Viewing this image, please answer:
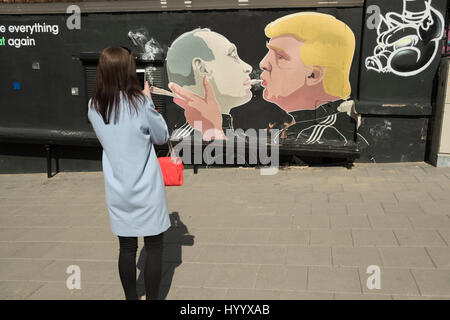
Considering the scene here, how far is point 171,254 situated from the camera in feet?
13.6

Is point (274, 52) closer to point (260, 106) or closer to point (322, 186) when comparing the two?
point (260, 106)

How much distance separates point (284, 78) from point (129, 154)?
503cm

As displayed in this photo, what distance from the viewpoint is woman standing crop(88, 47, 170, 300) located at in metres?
2.70

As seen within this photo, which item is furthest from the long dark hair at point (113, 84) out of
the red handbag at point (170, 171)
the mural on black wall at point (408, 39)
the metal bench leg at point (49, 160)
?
the metal bench leg at point (49, 160)

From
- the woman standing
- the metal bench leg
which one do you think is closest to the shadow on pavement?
the woman standing

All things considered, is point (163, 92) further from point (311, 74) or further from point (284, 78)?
point (311, 74)

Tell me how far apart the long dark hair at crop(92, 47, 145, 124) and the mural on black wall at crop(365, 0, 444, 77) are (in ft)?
17.5

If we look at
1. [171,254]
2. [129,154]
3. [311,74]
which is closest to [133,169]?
[129,154]

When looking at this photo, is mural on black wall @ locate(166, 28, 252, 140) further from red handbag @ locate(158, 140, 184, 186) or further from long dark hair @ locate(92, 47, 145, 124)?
long dark hair @ locate(92, 47, 145, 124)

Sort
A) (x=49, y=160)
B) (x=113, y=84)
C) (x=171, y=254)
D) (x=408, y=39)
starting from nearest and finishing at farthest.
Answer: (x=113, y=84), (x=171, y=254), (x=408, y=39), (x=49, y=160)

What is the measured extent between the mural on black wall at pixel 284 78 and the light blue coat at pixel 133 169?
4.81 meters

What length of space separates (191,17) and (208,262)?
4.92 metres

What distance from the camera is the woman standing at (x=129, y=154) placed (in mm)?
2699

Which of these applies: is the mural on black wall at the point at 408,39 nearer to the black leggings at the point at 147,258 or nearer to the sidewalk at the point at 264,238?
the sidewalk at the point at 264,238
